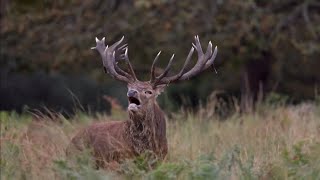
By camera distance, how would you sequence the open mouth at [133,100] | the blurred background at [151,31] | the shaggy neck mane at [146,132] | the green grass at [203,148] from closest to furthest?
the green grass at [203,148], the open mouth at [133,100], the shaggy neck mane at [146,132], the blurred background at [151,31]

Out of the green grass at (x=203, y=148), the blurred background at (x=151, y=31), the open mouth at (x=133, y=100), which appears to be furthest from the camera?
the blurred background at (x=151, y=31)

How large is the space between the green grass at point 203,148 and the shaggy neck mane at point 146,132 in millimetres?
189

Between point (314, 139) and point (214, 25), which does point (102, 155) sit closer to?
point (314, 139)

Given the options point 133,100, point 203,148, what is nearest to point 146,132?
point 133,100

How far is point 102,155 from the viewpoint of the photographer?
351 inches

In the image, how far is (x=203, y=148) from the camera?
9750 millimetres

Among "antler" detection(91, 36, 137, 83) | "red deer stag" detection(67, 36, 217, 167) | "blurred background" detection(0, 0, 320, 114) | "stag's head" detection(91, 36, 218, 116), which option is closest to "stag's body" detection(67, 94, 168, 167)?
"red deer stag" detection(67, 36, 217, 167)

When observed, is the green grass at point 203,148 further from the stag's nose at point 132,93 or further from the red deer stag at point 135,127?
the stag's nose at point 132,93

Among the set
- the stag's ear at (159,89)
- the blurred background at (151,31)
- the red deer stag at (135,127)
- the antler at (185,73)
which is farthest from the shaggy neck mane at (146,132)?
the blurred background at (151,31)

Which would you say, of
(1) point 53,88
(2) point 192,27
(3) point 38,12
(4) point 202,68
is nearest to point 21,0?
(3) point 38,12

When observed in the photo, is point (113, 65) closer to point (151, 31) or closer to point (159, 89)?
point (159, 89)

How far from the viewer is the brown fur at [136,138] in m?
8.88

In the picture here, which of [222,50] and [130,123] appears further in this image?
[222,50]

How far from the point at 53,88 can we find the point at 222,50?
896 cm
